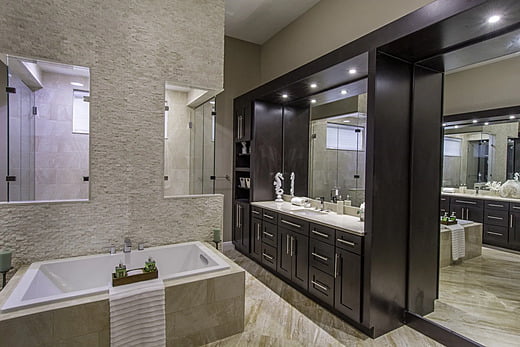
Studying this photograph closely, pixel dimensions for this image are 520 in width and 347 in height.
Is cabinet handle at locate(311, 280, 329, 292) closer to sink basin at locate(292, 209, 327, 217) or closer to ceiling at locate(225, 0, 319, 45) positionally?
sink basin at locate(292, 209, 327, 217)

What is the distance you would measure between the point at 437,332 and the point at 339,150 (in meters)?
2.10

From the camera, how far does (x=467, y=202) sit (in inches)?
100.0

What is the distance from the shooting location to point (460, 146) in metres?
2.57

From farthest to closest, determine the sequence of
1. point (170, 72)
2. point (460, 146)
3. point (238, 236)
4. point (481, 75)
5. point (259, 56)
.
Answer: point (259, 56) < point (238, 236) < point (170, 72) < point (460, 146) < point (481, 75)

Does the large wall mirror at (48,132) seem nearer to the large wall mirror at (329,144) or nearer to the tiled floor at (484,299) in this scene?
the large wall mirror at (329,144)

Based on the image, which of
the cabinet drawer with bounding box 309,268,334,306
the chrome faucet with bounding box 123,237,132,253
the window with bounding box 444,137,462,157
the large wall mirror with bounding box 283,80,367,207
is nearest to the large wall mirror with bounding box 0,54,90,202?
the chrome faucet with bounding box 123,237,132,253

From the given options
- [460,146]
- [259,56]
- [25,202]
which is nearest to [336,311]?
[460,146]

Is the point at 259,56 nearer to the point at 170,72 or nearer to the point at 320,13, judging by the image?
the point at 320,13

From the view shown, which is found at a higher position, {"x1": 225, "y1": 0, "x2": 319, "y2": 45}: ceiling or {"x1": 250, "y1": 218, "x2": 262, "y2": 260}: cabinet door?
{"x1": 225, "y1": 0, "x2": 319, "y2": 45}: ceiling

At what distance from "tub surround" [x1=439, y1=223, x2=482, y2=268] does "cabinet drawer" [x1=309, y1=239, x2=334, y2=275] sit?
98cm

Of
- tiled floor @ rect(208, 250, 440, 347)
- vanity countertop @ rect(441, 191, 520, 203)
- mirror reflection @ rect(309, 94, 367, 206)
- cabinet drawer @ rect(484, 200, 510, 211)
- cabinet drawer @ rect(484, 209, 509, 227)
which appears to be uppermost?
mirror reflection @ rect(309, 94, 367, 206)

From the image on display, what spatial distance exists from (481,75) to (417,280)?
1.87 m

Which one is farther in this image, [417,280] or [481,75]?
[417,280]

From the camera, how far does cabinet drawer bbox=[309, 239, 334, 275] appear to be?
8.87 ft
